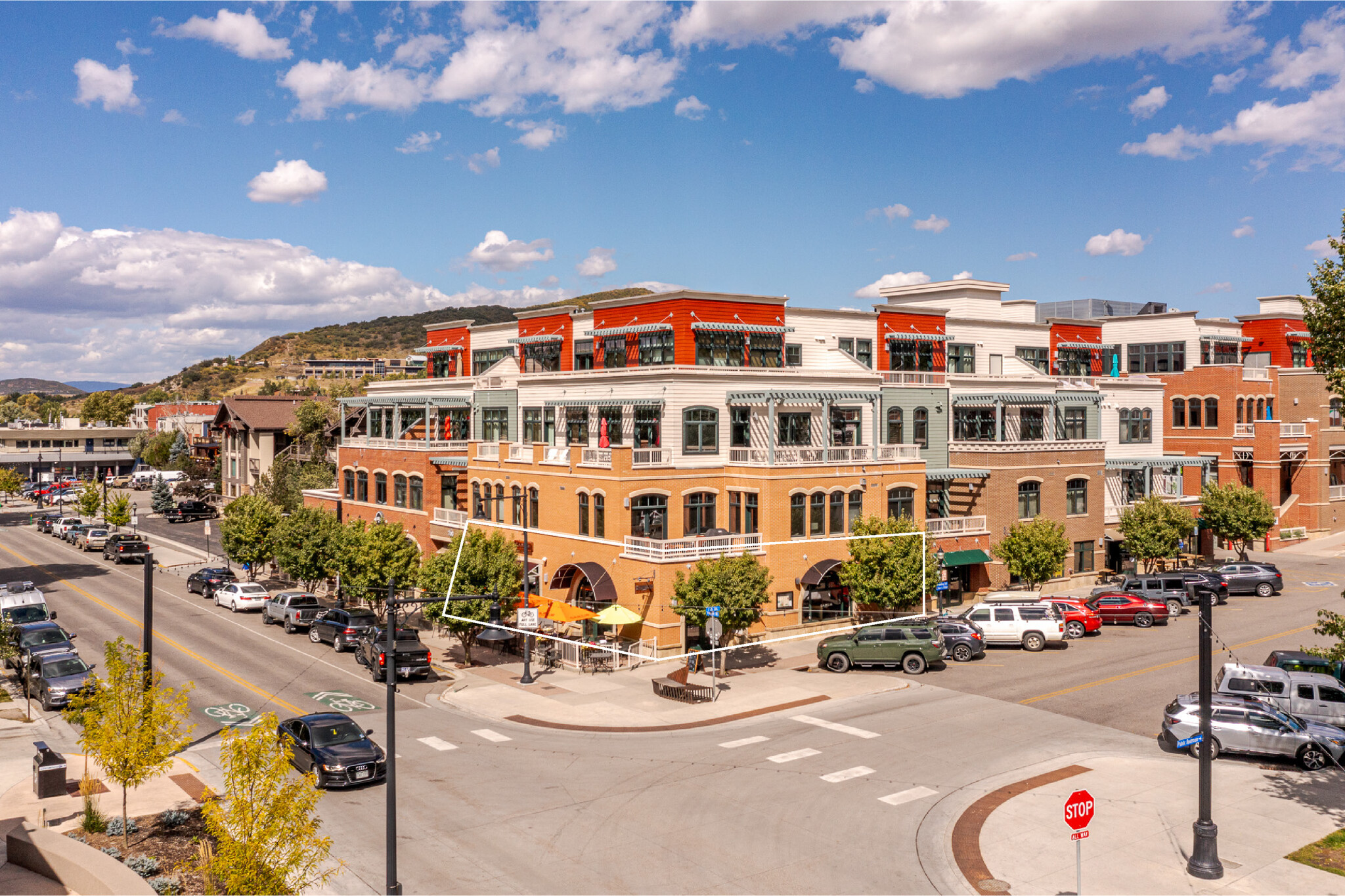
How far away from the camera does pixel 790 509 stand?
4256cm

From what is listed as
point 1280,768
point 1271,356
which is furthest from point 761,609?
point 1271,356

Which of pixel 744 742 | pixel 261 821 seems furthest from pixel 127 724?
pixel 744 742

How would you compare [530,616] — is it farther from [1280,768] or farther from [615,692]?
[1280,768]

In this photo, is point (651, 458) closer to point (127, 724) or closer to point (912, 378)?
point (912, 378)

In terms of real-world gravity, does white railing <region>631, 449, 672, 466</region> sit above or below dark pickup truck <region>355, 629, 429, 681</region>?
above

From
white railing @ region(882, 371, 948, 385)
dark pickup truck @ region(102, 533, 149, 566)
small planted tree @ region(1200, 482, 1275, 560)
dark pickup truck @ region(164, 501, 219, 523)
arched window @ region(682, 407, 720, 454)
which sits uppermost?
white railing @ region(882, 371, 948, 385)

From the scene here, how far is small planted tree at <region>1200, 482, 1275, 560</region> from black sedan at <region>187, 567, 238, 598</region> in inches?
2288

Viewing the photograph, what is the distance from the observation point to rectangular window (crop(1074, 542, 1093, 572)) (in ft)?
180

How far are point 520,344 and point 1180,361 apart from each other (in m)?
47.0

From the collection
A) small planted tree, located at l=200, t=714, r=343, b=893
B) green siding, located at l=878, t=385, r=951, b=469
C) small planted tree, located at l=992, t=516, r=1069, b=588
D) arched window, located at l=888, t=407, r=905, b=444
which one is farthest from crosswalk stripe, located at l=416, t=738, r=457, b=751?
arched window, located at l=888, t=407, r=905, b=444

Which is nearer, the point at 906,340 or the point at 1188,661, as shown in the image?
the point at 1188,661

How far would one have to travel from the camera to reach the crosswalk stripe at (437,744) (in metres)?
27.7

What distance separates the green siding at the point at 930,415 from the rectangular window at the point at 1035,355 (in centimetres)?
1077

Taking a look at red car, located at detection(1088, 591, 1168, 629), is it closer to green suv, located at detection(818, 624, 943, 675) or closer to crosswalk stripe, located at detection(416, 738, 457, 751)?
green suv, located at detection(818, 624, 943, 675)
